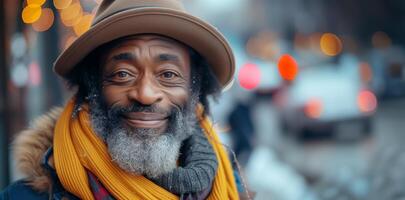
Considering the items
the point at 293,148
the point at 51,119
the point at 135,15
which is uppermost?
the point at 135,15

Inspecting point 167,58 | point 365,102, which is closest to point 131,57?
point 167,58

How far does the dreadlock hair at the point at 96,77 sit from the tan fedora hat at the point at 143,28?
0.14ft

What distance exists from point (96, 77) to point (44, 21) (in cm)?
715

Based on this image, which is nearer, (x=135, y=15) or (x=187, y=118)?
(x=135, y=15)

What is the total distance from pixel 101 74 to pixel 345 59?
60.2 ft

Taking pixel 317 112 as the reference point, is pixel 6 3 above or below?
above

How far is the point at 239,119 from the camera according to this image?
759 centimetres

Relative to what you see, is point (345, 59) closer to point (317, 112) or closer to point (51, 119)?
point (317, 112)

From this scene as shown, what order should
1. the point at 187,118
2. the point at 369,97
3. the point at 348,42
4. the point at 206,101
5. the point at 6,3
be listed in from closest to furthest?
the point at 187,118, the point at 206,101, the point at 6,3, the point at 369,97, the point at 348,42

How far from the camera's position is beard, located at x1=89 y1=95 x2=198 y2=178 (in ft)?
7.76

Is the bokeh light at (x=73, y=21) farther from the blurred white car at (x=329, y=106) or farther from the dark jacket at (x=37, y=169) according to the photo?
the dark jacket at (x=37, y=169)

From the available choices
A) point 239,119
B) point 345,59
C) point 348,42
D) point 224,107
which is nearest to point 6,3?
point 239,119

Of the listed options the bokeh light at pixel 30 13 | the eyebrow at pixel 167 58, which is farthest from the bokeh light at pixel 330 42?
the eyebrow at pixel 167 58

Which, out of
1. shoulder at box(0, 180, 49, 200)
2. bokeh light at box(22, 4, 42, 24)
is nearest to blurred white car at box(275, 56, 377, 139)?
bokeh light at box(22, 4, 42, 24)
